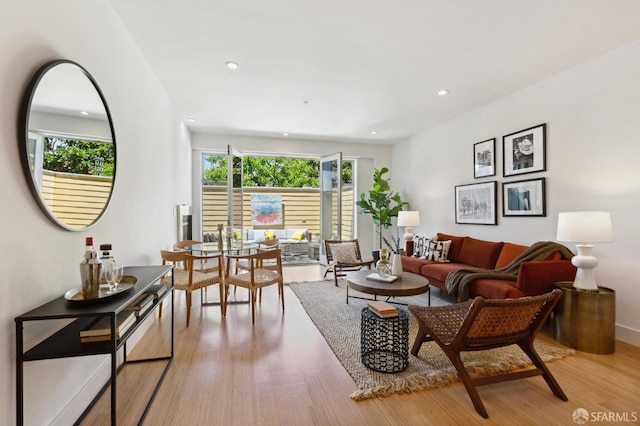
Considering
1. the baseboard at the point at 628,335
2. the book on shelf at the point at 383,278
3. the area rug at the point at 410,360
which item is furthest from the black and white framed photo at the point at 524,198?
the book on shelf at the point at 383,278

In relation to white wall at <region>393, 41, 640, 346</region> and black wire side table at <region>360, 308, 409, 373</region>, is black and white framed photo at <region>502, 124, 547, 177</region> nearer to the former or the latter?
white wall at <region>393, 41, 640, 346</region>

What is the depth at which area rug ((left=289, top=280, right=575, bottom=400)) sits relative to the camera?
80.4 inches

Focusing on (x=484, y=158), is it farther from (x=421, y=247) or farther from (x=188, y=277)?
(x=188, y=277)

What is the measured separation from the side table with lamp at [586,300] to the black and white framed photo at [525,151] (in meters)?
1.19

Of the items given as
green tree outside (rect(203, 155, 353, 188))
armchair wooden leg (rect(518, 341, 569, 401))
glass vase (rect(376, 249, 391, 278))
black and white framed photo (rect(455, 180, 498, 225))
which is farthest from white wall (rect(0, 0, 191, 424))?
green tree outside (rect(203, 155, 353, 188))

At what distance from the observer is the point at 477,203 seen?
450 cm

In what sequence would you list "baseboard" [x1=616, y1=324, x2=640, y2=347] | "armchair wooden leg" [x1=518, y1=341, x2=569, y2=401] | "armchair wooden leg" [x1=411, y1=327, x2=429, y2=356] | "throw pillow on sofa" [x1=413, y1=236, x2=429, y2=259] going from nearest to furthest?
"armchair wooden leg" [x1=518, y1=341, x2=569, y2=401], "armchair wooden leg" [x1=411, y1=327, x2=429, y2=356], "baseboard" [x1=616, y1=324, x2=640, y2=347], "throw pillow on sofa" [x1=413, y1=236, x2=429, y2=259]

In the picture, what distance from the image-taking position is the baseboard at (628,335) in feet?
8.92

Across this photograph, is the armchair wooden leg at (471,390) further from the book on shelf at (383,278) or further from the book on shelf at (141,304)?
the book on shelf at (141,304)

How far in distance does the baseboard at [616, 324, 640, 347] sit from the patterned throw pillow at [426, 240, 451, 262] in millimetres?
1904

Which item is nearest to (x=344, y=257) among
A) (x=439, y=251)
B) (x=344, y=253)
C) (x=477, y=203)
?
(x=344, y=253)

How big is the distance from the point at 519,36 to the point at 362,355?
302cm

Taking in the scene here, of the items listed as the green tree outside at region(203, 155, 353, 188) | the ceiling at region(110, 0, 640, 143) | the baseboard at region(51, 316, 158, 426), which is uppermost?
the ceiling at region(110, 0, 640, 143)

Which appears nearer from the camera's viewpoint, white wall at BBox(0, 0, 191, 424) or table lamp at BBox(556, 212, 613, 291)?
white wall at BBox(0, 0, 191, 424)
